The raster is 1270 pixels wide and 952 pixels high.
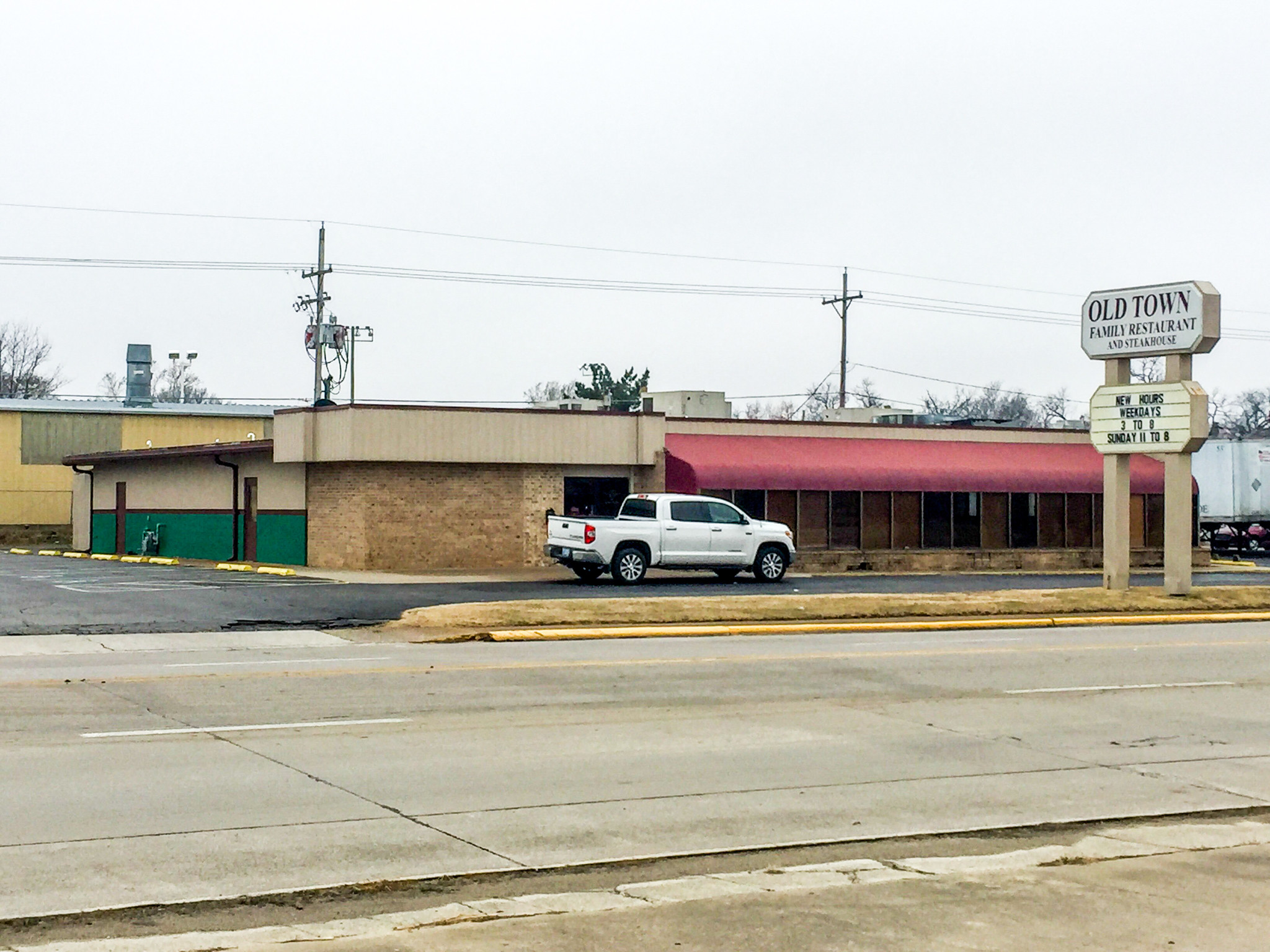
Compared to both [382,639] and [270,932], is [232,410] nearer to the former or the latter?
[382,639]

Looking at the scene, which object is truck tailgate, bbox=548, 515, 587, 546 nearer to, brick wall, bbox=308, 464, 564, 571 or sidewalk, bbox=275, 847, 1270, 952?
brick wall, bbox=308, 464, 564, 571

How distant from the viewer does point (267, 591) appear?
27.5 m

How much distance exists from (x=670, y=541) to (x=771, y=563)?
2.68m

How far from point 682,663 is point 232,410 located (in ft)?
157

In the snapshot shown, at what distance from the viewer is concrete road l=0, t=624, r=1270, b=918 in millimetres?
8133

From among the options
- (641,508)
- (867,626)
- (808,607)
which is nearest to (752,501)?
(641,508)

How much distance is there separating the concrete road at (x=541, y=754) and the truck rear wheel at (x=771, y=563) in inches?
561

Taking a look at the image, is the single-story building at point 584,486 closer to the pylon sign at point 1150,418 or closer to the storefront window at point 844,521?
the storefront window at point 844,521

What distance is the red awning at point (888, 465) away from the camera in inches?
1495

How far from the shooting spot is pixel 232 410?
202 feet

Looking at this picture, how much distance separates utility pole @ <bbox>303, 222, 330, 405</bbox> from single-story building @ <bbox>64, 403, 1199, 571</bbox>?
6.30 meters

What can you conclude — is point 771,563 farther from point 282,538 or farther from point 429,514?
point 282,538

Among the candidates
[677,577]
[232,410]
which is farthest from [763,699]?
[232,410]

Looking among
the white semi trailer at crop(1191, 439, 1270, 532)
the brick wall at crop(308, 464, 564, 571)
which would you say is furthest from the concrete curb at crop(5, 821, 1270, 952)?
the white semi trailer at crop(1191, 439, 1270, 532)
